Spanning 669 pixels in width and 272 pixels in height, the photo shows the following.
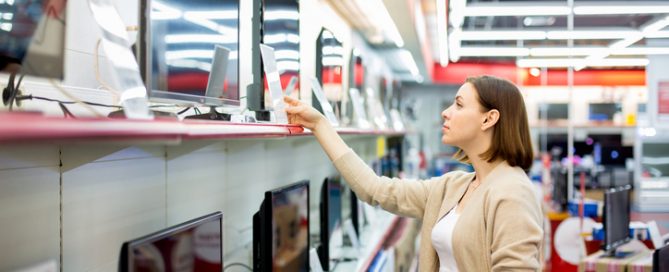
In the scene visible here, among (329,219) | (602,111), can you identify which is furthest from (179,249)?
(602,111)

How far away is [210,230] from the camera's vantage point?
5.26ft

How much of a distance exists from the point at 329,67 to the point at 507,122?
156 cm

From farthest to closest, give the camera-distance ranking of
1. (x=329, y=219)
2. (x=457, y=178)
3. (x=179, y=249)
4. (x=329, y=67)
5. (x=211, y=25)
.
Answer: (x=329, y=67), (x=329, y=219), (x=457, y=178), (x=211, y=25), (x=179, y=249)

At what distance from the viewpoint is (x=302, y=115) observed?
217 cm

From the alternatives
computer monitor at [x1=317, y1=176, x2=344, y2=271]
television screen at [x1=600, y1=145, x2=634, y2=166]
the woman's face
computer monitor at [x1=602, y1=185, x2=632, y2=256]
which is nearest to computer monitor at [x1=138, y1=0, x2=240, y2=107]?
the woman's face

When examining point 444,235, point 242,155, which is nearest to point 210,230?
point 444,235

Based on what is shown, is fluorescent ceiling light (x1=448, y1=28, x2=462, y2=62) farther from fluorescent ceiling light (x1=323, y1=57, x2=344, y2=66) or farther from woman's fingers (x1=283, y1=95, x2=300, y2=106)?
woman's fingers (x1=283, y1=95, x2=300, y2=106)

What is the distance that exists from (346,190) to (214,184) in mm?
2197

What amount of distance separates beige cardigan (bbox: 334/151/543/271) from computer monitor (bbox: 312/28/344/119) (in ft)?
2.15

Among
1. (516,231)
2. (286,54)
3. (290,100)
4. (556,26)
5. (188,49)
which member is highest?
(556,26)

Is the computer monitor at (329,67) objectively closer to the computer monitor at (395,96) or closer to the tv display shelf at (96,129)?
the tv display shelf at (96,129)

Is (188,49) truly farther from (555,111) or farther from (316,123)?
(555,111)

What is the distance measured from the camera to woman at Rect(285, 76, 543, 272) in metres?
1.89

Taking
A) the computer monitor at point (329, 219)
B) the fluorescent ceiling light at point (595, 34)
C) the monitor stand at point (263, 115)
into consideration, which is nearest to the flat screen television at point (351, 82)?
the computer monitor at point (329, 219)
